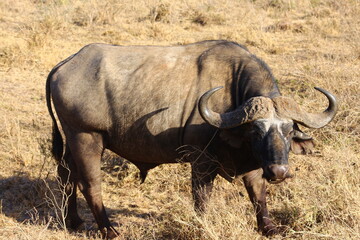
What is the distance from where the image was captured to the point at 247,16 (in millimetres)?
12023

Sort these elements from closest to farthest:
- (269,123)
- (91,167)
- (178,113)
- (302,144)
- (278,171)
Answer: (278,171) → (269,123) → (302,144) → (178,113) → (91,167)

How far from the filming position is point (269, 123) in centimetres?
380

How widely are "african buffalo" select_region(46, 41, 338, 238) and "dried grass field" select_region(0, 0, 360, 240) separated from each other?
0.31 metres

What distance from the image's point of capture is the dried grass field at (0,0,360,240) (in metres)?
4.18

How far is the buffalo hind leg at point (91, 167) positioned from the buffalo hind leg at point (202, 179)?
77 cm

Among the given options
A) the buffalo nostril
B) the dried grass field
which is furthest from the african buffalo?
the dried grass field

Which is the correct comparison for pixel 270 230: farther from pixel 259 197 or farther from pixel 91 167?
pixel 91 167

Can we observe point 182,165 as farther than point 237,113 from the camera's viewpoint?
Yes

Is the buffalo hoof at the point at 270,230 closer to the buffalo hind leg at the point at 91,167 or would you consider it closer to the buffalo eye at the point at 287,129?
the buffalo eye at the point at 287,129

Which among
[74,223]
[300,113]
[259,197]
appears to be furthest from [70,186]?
[300,113]

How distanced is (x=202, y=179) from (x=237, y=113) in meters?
0.64

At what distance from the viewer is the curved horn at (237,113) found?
380 cm

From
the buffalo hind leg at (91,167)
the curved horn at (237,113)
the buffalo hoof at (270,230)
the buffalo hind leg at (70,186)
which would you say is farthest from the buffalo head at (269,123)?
the buffalo hind leg at (70,186)

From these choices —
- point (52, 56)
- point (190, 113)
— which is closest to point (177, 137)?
point (190, 113)
